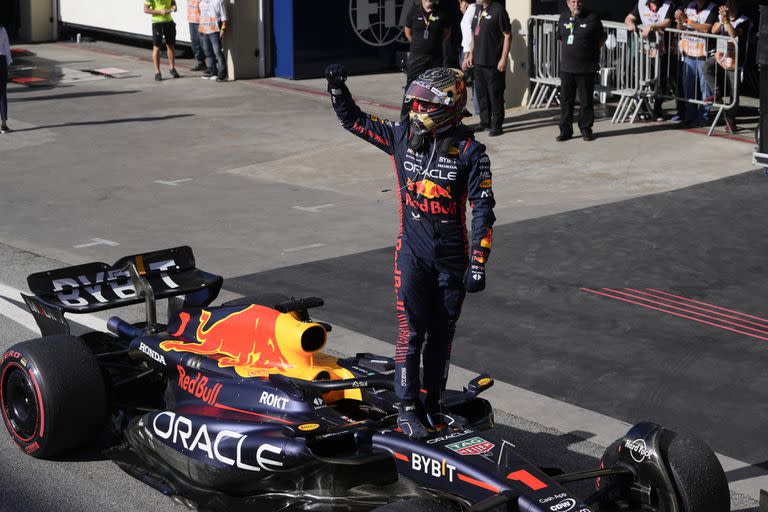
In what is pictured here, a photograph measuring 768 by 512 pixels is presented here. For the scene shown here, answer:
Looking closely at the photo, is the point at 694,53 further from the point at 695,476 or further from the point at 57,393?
the point at 57,393

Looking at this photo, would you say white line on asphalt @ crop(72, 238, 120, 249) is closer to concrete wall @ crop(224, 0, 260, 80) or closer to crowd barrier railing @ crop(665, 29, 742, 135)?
crowd barrier railing @ crop(665, 29, 742, 135)

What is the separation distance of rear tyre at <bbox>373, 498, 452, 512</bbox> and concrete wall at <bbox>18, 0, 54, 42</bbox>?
2326cm

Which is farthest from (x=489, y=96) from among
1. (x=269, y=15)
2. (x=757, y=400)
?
(x=757, y=400)

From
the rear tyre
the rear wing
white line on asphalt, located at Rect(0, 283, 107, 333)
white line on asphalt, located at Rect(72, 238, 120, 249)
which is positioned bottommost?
white line on asphalt, located at Rect(0, 283, 107, 333)

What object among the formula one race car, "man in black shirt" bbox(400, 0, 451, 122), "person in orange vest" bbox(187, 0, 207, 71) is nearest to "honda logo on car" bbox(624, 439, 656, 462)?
the formula one race car

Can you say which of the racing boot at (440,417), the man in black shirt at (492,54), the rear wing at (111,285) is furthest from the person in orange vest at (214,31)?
the racing boot at (440,417)

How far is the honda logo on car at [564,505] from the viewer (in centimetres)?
512

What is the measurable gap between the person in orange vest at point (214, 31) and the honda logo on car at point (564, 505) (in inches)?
664

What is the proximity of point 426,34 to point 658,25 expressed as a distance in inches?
124

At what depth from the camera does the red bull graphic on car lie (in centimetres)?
645

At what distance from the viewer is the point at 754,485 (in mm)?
6316

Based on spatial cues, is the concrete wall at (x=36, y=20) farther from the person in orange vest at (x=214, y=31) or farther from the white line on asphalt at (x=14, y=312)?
the white line on asphalt at (x=14, y=312)

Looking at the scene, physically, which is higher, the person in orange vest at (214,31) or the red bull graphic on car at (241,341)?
the person in orange vest at (214,31)

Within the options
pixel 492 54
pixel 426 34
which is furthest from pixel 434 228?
pixel 426 34
